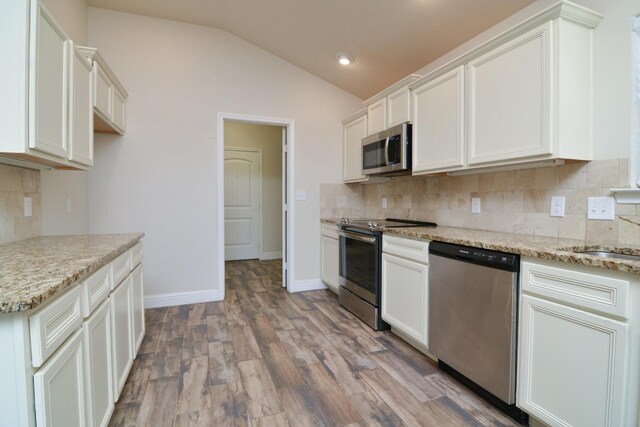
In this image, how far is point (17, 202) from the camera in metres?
1.94

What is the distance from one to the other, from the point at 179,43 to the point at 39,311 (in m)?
3.29

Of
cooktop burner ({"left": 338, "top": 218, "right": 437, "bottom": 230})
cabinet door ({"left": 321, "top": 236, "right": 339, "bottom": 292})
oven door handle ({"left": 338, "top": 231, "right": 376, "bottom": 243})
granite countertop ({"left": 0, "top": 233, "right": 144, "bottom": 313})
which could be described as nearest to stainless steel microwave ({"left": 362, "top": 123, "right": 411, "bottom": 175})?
cooktop burner ({"left": 338, "top": 218, "right": 437, "bottom": 230})

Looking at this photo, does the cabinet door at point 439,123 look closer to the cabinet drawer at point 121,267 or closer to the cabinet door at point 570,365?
the cabinet door at point 570,365

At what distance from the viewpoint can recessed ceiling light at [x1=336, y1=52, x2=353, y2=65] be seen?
3.31 meters

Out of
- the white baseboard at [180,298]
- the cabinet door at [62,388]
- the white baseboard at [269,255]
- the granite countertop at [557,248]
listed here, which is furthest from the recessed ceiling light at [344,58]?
the white baseboard at [269,255]

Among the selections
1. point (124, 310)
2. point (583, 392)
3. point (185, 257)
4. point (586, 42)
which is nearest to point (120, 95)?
point (185, 257)

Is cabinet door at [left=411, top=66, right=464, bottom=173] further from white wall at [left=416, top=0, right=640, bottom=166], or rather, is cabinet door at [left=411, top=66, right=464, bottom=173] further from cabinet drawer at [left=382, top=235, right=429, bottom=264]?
white wall at [left=416, top=0, right=640, bottom=166]

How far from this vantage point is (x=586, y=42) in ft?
5.69

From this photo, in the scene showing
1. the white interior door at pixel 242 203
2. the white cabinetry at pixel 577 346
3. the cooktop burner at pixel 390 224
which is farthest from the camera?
the white interior door at pixel 242 203

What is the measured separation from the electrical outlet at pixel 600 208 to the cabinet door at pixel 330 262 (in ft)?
7.45

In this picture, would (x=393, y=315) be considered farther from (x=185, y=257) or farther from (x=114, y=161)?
(x=114, y=161)

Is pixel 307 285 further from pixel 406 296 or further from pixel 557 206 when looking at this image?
pixel 557 206

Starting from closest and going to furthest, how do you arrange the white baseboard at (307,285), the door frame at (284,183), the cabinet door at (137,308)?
the cabinet door at (137,308) → the door frame at (284,183) → the white baseboard at (307,285)

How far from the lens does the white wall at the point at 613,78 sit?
1.64 metres
